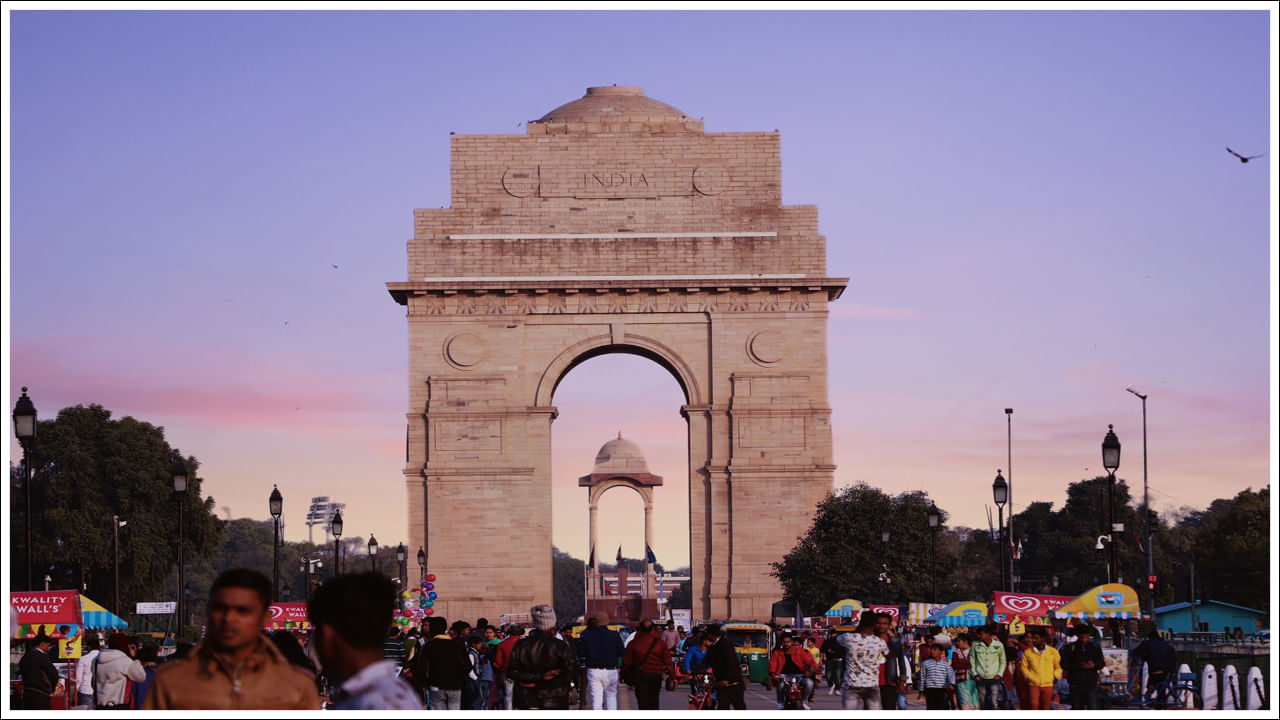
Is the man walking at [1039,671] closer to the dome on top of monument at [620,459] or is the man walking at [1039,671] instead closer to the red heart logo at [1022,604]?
the red heart logo at [1022,604]

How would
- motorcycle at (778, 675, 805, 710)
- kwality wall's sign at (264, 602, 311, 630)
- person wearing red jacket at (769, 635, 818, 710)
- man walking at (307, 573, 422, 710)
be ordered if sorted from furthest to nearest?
kwality wall's sign at (264, 602, 311, 630) < person wearing red jacket at (769, 635, 818, 710) < motorcycle at (778, 675, 805, 710) < man walking at (307, 573, 422, 710)

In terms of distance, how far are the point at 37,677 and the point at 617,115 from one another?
3751 centimetres

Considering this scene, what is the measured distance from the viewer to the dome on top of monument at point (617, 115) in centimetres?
5388

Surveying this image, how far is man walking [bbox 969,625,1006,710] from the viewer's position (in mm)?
20188

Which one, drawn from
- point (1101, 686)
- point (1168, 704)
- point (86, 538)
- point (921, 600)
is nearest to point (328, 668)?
point (1168, 704)

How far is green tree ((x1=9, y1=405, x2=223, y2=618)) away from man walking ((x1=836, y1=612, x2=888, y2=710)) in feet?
173

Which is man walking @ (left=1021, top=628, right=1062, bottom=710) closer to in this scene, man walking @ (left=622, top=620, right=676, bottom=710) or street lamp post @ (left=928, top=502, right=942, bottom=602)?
man walking @ (left=622, top=620, right=676, bottom=710)

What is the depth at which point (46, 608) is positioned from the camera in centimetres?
1881

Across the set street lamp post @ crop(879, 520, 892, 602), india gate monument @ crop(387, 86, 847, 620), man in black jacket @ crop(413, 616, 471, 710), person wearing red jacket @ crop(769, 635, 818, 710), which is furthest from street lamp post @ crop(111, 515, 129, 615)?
man in black jacket @ crop(413, 616, 471, 710)

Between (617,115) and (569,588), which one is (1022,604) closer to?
(617,115)

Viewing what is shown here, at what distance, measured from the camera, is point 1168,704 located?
19.1 metres

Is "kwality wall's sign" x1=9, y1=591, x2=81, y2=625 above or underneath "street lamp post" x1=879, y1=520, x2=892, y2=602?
underneath

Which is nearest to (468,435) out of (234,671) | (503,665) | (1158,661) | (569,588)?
(503,665)

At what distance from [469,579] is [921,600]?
40.5 feet
